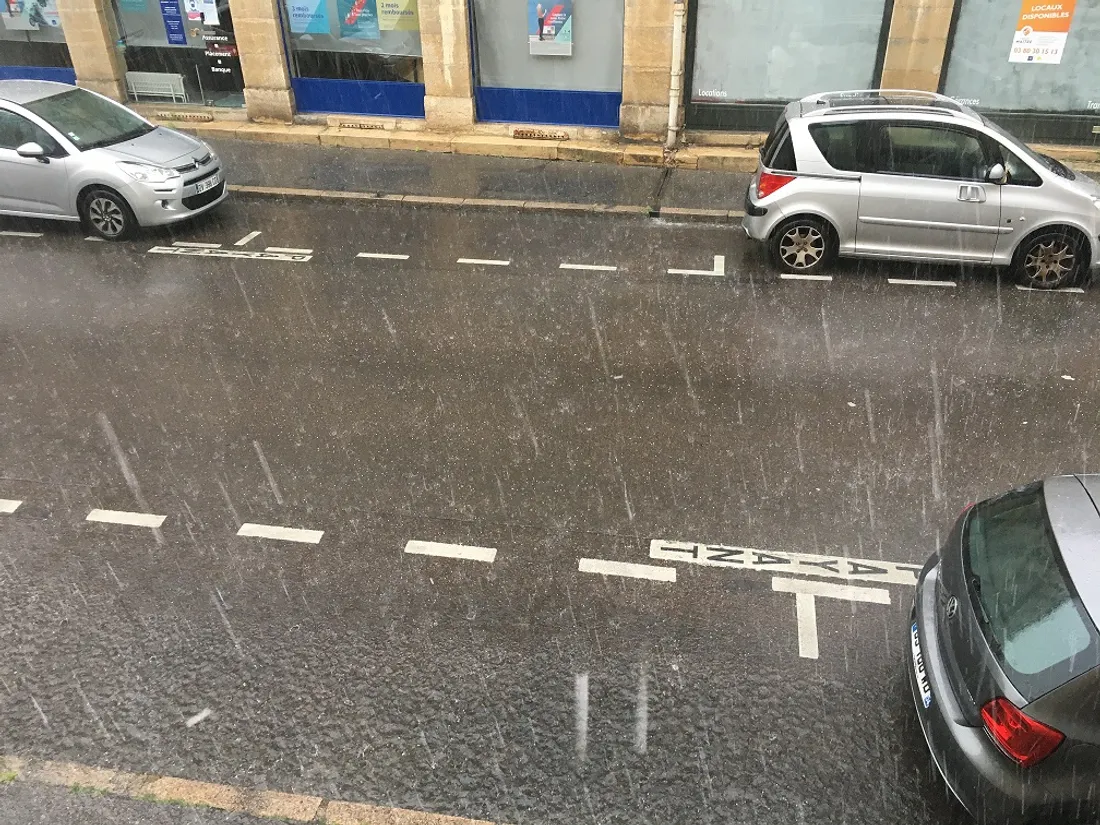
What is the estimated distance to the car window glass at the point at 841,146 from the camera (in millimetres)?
9188

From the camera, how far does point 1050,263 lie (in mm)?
9023

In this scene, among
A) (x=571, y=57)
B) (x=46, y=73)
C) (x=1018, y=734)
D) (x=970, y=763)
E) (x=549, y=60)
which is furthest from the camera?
(x=46, y=73)

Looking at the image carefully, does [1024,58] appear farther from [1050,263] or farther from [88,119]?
[88,119]

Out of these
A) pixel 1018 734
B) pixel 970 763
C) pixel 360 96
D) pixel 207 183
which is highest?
pixel 360 96

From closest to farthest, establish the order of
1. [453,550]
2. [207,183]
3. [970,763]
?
[970,763], [453,550], [207,183]

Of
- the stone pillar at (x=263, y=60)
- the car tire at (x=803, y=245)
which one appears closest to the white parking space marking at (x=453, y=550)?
the car tire at (x=803, y=245)

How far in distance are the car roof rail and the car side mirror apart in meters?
9.14

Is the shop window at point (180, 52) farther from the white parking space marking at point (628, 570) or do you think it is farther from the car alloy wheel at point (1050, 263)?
the white parking space marking at point (628, 570)

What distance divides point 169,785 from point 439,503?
8.01 feet

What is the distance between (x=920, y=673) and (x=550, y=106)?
12.5m

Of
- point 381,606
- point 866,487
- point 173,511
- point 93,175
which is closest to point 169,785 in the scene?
point 381,606

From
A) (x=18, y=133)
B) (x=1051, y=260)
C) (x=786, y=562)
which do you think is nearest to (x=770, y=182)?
(x=1051, y=260)

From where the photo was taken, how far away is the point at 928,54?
12938 mm

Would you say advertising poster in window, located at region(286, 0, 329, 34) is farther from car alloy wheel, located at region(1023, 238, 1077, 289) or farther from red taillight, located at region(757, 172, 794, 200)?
car alloy wheel, located at region(1023, 238, 1077, 289)
